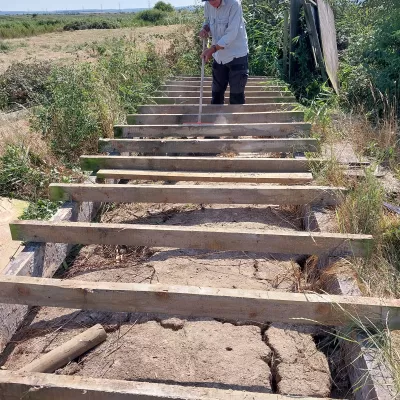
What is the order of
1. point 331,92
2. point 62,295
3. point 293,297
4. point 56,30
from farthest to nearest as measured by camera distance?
point 56,30 < point 331,92 < point 62,295 < point 293,297

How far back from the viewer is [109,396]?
1.81 metres

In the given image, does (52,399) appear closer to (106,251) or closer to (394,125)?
(106,251)

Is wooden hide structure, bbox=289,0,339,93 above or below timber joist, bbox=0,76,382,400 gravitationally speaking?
above

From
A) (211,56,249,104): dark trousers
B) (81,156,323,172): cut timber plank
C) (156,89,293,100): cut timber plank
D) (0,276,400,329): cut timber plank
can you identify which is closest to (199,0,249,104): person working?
(211,56,249,104): dark trousers

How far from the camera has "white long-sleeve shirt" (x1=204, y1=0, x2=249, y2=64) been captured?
5.40 metres

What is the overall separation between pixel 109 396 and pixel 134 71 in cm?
665

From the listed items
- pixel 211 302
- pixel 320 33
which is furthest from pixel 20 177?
Result: pixel 320 33

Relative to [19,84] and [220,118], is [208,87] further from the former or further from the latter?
[19,84]

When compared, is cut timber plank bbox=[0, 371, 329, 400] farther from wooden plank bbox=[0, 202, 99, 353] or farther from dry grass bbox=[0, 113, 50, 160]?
dry grass bbox=[0, 113, 50, 160]

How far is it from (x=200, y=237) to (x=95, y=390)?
1.26m

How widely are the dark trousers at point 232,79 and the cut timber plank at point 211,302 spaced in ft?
13.5

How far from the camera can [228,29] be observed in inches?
214

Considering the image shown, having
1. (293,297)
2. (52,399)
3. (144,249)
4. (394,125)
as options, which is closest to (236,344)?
(293,297)

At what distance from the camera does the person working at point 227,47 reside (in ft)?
17.8
